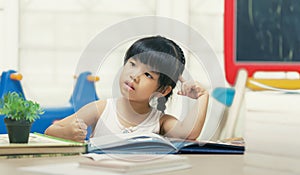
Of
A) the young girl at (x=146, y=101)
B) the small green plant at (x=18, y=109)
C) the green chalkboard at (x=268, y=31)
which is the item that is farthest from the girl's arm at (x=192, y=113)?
the small green plant at (x=18, y=109)

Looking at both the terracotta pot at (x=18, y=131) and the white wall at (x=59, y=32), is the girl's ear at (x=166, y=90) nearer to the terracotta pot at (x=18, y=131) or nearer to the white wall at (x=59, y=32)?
the terracotta pot at (x=18, y=131)

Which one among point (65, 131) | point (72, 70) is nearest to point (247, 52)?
point (65, 131)

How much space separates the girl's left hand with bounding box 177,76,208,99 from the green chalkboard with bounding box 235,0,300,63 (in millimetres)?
94

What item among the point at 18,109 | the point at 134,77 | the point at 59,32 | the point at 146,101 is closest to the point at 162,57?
the point at 134,77

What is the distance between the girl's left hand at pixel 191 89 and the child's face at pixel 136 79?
0.04 meters

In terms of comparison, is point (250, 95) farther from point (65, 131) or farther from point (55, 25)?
point (55, 25)

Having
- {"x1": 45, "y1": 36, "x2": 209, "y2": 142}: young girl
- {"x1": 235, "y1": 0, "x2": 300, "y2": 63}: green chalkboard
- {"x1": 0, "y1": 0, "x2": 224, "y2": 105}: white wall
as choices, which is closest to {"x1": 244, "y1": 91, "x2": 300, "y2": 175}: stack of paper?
{"x1": 235, "y1": 0, "x2": 300, "y2": 63}: green chalkboard

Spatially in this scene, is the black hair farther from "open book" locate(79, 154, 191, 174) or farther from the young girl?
"open book" locate(79, 154, 191, 174)

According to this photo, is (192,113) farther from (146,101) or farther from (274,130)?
(274,130)

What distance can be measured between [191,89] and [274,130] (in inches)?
15.4

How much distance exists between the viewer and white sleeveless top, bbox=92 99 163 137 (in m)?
0.82

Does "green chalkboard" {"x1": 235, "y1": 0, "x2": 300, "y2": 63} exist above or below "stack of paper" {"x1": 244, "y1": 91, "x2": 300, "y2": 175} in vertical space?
above

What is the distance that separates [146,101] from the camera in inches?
31.1

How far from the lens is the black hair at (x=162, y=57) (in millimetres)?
641
